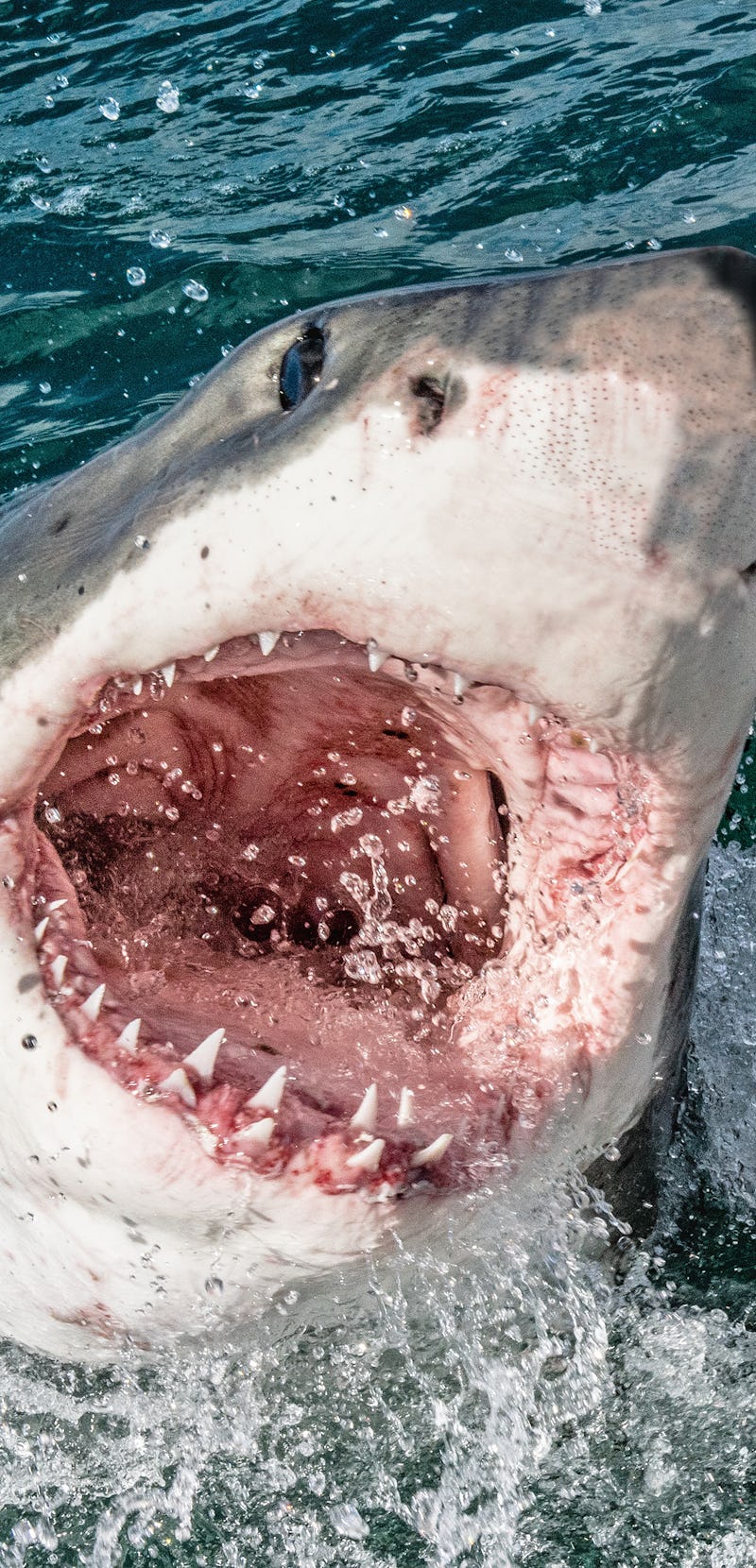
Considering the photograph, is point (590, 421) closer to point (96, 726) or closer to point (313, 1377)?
point (96, 726)

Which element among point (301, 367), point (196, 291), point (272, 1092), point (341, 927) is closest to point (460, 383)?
point (301, 367)

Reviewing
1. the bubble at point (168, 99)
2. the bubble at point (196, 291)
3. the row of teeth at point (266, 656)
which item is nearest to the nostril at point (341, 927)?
the row of teeth at point (266, 656)

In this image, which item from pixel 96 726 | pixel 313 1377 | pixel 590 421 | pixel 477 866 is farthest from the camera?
pixel 313 1377

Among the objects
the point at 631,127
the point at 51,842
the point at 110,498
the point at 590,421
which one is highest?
the point at 590,421

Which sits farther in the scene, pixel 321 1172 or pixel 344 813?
pixel 344 813

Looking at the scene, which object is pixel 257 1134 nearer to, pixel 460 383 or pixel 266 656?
pixel 266 656

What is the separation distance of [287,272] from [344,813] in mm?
4043

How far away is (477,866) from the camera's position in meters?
1.74

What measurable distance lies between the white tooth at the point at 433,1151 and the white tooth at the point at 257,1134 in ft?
0.47

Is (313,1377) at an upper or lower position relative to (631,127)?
lower

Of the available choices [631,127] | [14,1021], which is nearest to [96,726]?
[14,1021]

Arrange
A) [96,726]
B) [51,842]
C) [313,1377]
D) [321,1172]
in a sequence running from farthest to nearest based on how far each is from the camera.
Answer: [313,1377] → [51,842] → [96,726] → [321,1172]

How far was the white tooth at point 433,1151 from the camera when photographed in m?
1.42

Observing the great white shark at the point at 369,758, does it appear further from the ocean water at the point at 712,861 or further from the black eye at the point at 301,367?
the ocean water at the point at 712,861
